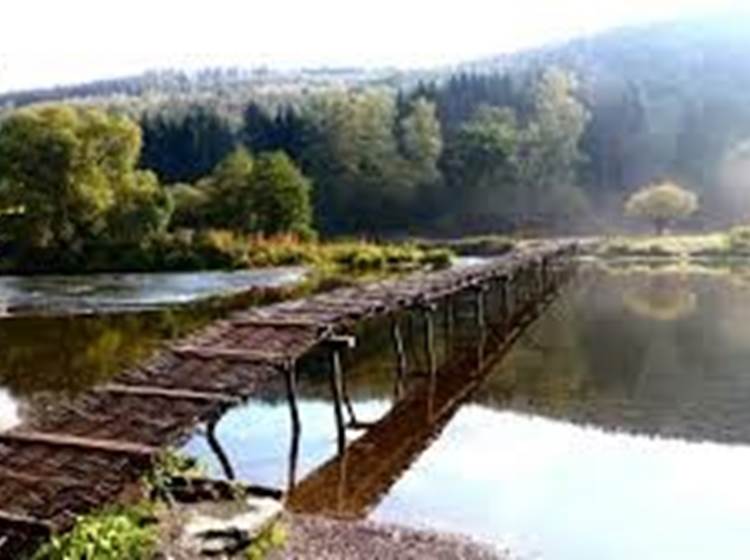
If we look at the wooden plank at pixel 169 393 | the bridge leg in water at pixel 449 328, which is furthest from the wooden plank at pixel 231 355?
the bridge leg in water at pixel 449 328

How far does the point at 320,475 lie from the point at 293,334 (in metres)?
2.87

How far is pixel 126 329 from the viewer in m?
53.1

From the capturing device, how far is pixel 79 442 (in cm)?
1928

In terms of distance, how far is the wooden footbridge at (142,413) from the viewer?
17.5 meters

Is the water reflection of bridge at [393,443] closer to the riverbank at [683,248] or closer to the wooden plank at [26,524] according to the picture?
the wooden plank at [26,524]

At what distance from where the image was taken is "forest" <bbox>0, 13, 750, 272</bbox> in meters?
88.9

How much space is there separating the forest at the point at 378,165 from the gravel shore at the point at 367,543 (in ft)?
221

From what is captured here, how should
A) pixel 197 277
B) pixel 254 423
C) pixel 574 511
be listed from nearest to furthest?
1. pixel 574 511
2. pixel 254 423
3. pixel 197 277

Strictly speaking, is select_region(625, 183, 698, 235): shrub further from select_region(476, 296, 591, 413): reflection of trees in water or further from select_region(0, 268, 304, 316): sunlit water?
select_region(476, 296, 591, 413): reflection of trees in water

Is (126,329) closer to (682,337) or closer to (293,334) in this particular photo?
(682,337)

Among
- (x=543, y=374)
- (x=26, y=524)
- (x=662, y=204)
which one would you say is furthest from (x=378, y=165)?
(x=26, y=524)

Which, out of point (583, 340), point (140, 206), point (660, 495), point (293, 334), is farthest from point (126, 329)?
point (140, 206)

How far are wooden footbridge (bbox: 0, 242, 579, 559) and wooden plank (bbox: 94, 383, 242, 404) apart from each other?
0.6 inches

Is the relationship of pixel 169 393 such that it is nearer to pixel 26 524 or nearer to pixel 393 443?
pixel 26 524
